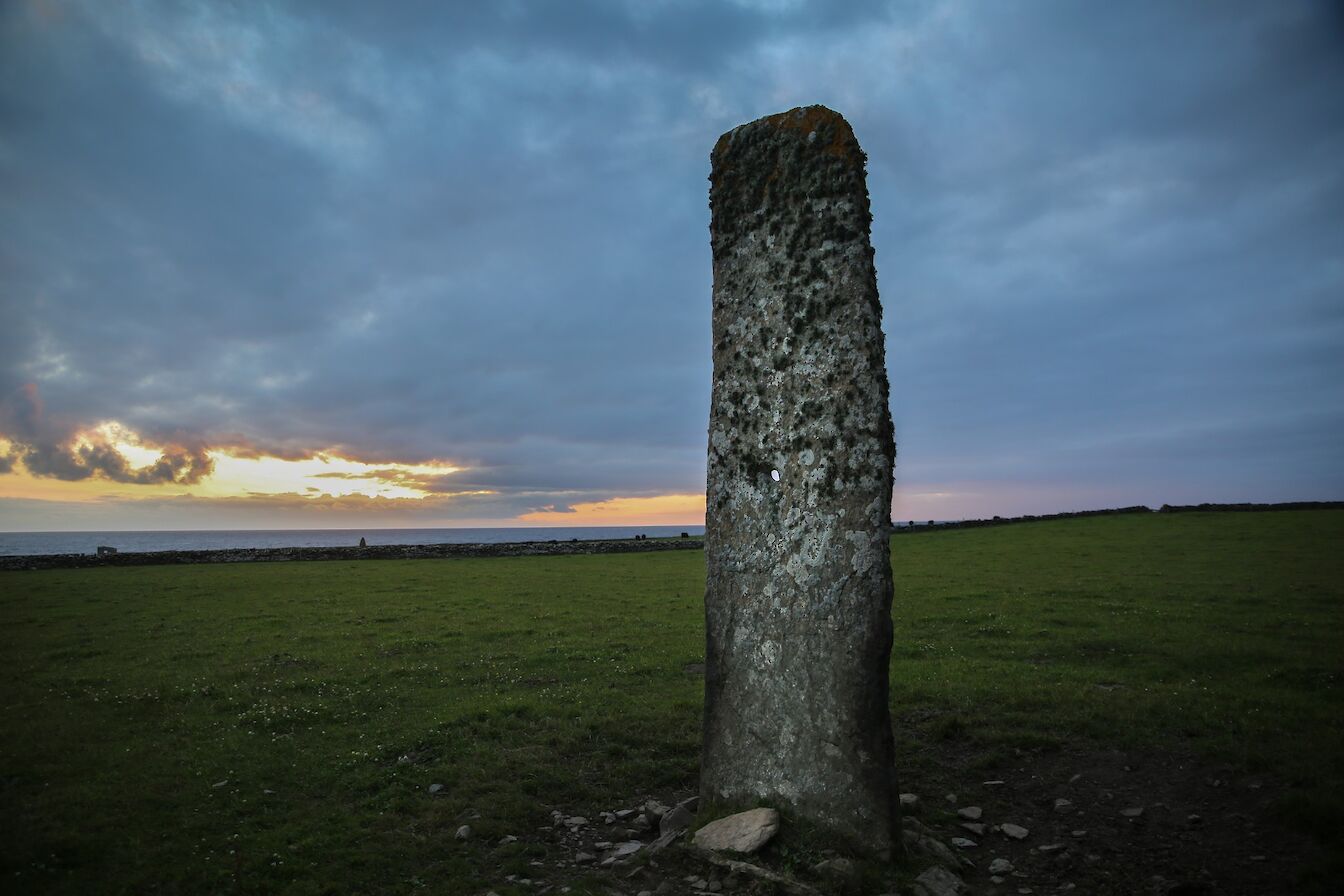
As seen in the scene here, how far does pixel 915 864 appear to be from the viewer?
21.3 ft

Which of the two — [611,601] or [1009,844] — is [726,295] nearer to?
[1009,844]

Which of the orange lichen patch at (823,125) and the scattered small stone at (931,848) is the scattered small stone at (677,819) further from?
the orange lichen patch at (823,125)

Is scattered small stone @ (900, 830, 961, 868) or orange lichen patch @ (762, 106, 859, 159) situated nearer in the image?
scattered small stone @ (900, 830, 961, 868)

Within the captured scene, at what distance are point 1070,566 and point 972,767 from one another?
24.6m

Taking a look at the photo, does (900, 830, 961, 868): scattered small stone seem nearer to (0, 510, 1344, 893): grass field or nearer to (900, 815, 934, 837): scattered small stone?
(900, 815, 934, 837): scattered small stone

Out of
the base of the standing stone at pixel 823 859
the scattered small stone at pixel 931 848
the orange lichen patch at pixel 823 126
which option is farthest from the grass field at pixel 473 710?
the orange lichen patch at pixel 823 126

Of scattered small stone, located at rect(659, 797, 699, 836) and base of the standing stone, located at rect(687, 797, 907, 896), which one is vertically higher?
base of the standing stone, located at rect(687, 797, 907, 896)

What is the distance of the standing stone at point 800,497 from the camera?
6855mm

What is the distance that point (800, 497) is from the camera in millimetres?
7281

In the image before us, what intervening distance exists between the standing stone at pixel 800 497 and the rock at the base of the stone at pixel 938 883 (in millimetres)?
404

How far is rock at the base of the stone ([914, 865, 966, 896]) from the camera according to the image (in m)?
6.08

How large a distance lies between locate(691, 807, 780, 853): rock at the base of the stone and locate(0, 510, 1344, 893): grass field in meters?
1.71

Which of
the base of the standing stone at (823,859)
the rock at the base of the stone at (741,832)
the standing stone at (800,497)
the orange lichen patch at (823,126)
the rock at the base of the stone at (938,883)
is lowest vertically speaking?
the rock at the base of the stone at (938,883)

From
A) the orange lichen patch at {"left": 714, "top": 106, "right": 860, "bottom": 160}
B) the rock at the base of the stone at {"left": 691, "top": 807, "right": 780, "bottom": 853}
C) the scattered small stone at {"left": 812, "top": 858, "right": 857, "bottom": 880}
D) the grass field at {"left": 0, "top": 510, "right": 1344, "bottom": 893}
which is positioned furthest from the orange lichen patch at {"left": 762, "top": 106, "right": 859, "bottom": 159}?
the grass field at {"left": 0, "top": 510, "right": 1344, "bottom": 893}
